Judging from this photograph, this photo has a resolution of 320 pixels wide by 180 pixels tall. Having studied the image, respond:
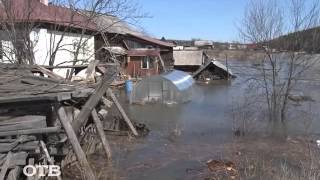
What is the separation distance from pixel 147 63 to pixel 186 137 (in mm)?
26985

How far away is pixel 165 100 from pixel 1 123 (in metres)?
20.5

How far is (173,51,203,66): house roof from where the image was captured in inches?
2128

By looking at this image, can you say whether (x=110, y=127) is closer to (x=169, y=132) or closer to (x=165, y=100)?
(x=169, y=132)

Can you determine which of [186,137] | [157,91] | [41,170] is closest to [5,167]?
[41,170]

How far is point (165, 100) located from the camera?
1156 inches

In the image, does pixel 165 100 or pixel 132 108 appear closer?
pixel 132 108

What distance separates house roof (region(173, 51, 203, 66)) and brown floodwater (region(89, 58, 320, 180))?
964 inches

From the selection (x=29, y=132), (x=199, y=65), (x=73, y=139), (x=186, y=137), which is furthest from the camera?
(x=199, y=65)

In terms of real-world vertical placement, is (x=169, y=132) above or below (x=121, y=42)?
below

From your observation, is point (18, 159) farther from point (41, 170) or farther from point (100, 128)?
point (100, 128)

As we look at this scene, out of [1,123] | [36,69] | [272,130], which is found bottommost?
[272,130]

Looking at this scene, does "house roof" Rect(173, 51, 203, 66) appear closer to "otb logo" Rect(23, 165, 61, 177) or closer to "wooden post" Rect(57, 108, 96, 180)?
"wooden post" Rect(57, 108, 96, 180)

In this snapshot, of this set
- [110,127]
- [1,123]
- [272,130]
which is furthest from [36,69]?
A: [272,130]

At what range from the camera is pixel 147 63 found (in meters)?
44.7
